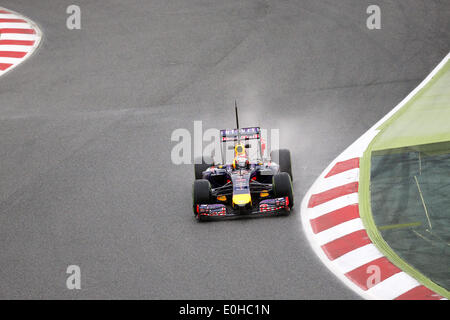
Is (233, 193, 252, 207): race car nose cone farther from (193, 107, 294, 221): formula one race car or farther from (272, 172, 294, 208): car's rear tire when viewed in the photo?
(272, 172, 294, 208): car's rear tire

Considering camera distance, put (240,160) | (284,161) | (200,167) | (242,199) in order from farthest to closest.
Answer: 1. (200,167)
2. (284,161)
3. (240,160)
4. (242,199)

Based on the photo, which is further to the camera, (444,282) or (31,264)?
(31,264)

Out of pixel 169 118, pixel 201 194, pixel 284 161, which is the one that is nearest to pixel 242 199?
pixel 201 194

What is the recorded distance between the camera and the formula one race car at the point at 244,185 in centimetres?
1027

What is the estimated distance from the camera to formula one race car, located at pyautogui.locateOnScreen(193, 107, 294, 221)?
1027cm

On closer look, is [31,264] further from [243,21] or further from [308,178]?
[243,21]

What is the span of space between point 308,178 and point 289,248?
8.10 ft

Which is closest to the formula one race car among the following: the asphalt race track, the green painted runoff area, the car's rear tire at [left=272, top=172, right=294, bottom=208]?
the car's rear tire at [left=272, top=172, right=294, bottom=208]

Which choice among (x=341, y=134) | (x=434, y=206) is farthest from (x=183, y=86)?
(x=434, y=206)

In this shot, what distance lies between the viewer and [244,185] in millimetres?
10500

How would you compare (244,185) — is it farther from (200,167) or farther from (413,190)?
(413,190)

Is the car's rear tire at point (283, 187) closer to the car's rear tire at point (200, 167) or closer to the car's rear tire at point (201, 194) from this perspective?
the car's rear tire at point (201, 194)

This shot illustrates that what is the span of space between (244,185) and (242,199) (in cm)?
33
